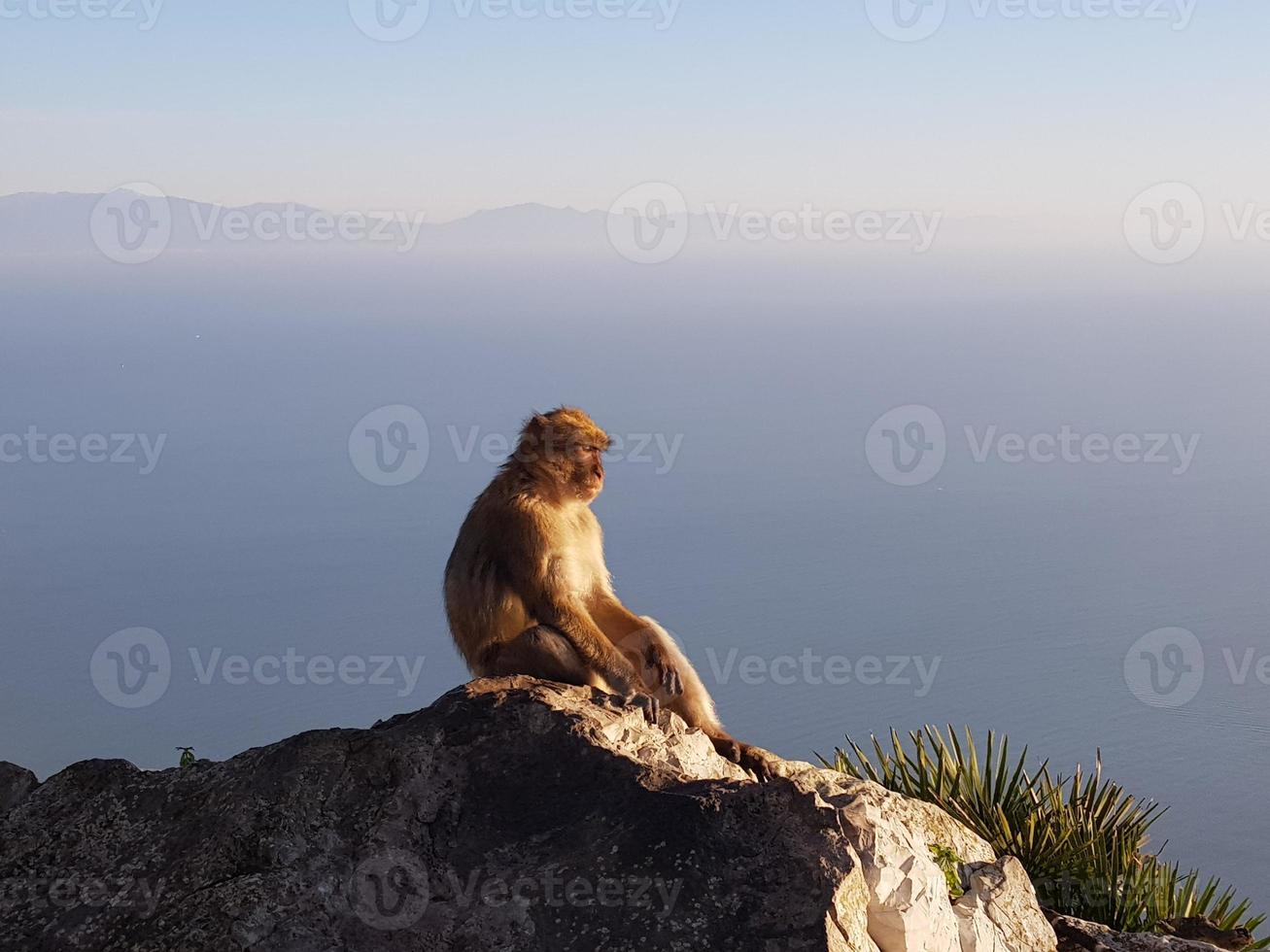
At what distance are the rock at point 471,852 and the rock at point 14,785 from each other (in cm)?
24

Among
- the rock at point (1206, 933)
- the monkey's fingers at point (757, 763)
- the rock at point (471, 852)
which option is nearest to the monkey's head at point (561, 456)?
the rock at point (471, 852)

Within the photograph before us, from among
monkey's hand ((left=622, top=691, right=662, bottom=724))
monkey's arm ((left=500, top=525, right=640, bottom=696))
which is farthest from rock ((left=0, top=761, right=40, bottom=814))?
monkey's hand ((left=622, top=691, right=662, bottom=724))

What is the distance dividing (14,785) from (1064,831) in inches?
222

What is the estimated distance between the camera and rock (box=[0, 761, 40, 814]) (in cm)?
564

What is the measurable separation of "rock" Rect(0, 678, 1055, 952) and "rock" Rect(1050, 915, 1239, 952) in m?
0.94

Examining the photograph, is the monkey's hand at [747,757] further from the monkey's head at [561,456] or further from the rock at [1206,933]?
the rock at [1206,933]

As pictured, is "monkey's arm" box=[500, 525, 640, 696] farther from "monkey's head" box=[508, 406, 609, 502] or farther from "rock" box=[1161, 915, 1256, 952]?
"rock" box=[1161, 915, 1256, 952]

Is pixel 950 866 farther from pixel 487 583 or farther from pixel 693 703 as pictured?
pixel 487 583

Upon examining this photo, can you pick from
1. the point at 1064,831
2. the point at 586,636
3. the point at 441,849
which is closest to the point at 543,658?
the point at 586,636

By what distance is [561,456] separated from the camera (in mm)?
6680

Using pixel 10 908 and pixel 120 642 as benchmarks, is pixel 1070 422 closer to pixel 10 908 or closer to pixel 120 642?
pixel 120 642

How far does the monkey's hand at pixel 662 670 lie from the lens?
242 inches

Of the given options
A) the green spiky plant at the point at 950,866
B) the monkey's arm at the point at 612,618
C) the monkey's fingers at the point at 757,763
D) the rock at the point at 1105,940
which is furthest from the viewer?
the monkey's arm at the point at 612,618

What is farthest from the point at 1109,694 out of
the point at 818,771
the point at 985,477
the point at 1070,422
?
the point at 818,771
